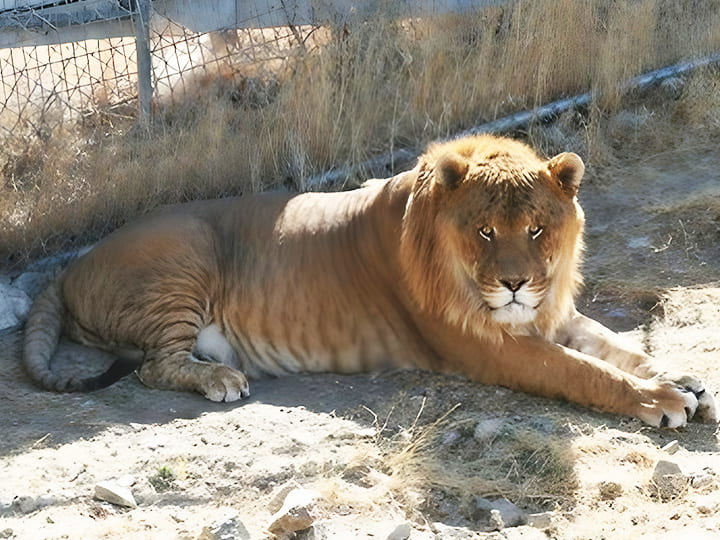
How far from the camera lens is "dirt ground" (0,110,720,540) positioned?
14.8 feet

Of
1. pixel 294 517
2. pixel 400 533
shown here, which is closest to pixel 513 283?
pixel 400 533

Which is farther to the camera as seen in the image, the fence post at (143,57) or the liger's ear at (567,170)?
the fence post at (143,57)

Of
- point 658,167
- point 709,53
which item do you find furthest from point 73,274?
point 709,53

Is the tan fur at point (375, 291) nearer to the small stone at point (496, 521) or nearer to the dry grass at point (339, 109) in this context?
the dry grass at point (339, 109)

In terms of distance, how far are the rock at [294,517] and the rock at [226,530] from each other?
0.13m

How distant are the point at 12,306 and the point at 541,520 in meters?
3.63

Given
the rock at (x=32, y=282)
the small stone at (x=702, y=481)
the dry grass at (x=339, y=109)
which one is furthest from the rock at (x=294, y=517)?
the dry grass at (x=339, y=109)

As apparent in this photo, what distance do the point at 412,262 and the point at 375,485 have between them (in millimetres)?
1492

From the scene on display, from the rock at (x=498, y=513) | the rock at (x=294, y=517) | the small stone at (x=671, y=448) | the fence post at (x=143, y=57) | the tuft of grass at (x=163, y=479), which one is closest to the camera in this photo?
the rock at (x=294, y=517)

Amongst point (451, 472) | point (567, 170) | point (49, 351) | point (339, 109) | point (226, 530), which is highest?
point (339, 109)

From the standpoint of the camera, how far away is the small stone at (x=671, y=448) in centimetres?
516

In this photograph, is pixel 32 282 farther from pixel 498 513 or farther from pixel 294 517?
pixel 498 513

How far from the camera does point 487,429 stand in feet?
17.4

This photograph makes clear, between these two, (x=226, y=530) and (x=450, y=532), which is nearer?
(x=226, y=530)
